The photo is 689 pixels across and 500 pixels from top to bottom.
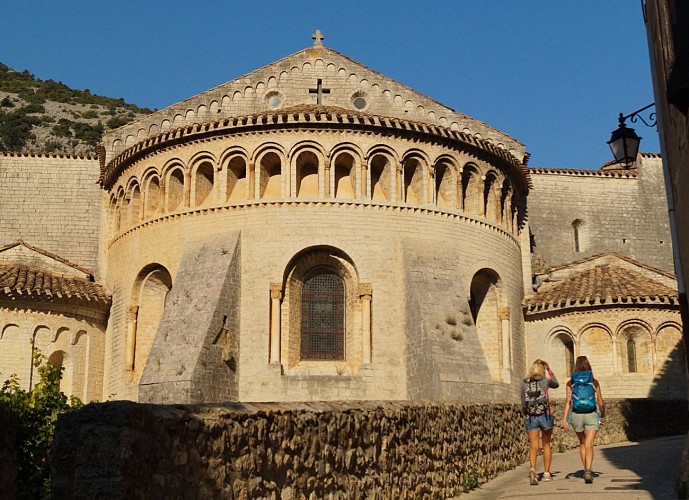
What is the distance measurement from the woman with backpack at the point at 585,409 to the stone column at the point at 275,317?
33.0ft

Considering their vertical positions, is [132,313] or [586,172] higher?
[586,172]

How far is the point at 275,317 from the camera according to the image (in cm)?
2141

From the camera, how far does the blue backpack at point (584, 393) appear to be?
1210cm

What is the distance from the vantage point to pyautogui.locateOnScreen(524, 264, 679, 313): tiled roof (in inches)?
995

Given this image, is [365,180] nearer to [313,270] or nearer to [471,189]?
[313,270]

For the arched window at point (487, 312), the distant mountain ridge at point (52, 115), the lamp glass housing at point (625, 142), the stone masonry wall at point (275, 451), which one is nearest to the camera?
the stone masonry wall at point (275, 451)

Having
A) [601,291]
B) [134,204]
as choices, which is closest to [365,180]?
[134,204]

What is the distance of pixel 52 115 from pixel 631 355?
204 feet

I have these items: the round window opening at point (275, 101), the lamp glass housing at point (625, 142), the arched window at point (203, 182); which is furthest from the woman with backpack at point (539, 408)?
the round window opening at point (275, 101)

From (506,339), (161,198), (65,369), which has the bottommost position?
(65,369)

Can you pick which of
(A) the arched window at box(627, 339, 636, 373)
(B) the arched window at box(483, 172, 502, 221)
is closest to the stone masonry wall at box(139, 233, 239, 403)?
(B) the arched window at box(483, 172, 502, 221)

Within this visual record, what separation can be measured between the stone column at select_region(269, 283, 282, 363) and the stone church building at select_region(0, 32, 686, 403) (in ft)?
0.16

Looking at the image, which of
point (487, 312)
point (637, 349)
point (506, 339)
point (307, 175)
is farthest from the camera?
point (637, 349)

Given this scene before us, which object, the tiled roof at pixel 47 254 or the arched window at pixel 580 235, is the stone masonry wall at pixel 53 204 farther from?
the arched window at pixel 580 235
